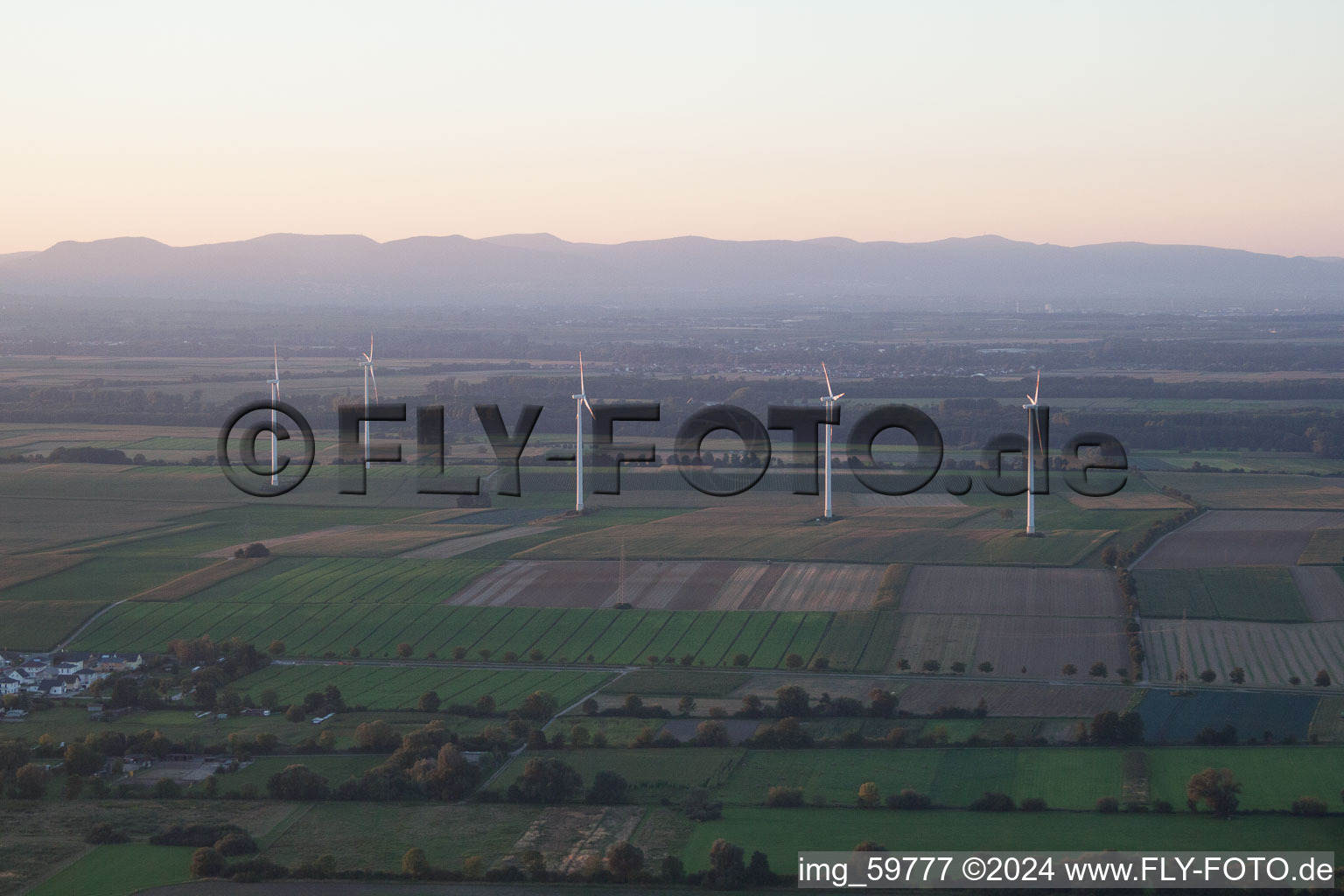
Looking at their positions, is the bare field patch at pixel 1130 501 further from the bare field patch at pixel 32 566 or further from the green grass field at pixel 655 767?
the bare field patch at pixel 32 566

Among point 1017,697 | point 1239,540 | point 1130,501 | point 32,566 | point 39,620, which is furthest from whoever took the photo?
point 1130,501

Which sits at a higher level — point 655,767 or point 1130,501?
point 1130,501

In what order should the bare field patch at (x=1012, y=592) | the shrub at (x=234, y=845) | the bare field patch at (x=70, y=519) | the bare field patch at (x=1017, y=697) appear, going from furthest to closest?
the bare field patch at (x=70, y=519), the bare field patch at (x=1012, y=592), the bare field patch at (x=1017, y=697), the shrub at (x=234, y=845)

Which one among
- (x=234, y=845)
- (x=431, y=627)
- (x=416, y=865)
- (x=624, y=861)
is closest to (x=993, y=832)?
(x=624, y=861)

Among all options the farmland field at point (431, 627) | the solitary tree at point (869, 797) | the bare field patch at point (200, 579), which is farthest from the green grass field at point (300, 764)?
the bare field patch at point (200, 579)

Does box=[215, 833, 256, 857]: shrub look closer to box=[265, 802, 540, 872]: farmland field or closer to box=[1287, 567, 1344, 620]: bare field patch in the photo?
box=[265, 802, 540, 872]: farmland field

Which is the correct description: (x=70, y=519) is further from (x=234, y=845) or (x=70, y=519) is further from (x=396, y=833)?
(x=396, y=833)
